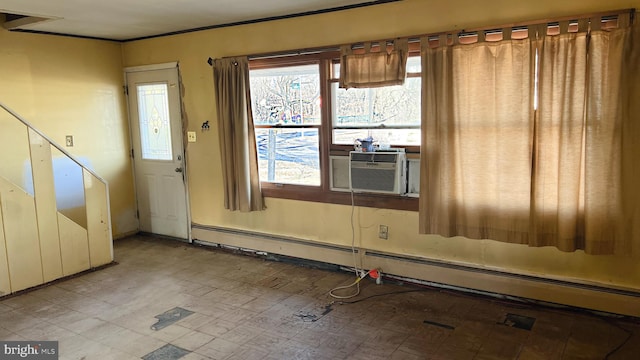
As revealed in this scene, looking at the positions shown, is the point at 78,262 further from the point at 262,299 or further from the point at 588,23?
the point at 588,23

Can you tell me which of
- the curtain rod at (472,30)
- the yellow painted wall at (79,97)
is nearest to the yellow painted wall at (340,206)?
the curtain rod at (472,30)

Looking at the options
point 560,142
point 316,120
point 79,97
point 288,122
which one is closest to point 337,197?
point 316,120

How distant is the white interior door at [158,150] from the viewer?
5.32 metres

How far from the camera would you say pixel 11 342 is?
3.15 meters

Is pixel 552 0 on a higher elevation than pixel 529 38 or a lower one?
higher

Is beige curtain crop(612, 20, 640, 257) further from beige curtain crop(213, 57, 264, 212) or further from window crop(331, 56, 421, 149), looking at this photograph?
beige curtain crop(213, 57, 264, 212)

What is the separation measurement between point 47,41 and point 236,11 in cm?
237

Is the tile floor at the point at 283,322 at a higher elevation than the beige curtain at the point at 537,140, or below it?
below

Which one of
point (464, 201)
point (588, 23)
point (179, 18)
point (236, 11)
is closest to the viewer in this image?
point (588, 23)

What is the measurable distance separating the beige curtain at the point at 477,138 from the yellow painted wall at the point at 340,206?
0.22 m

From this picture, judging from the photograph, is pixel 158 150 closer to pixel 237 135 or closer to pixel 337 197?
pixel 237 135

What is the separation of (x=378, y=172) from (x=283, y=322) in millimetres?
1446

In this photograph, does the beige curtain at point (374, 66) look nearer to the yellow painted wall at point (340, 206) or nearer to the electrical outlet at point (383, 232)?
the yellow painted wall at point (340, 206)

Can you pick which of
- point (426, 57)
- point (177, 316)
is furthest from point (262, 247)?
point (426, 57)
